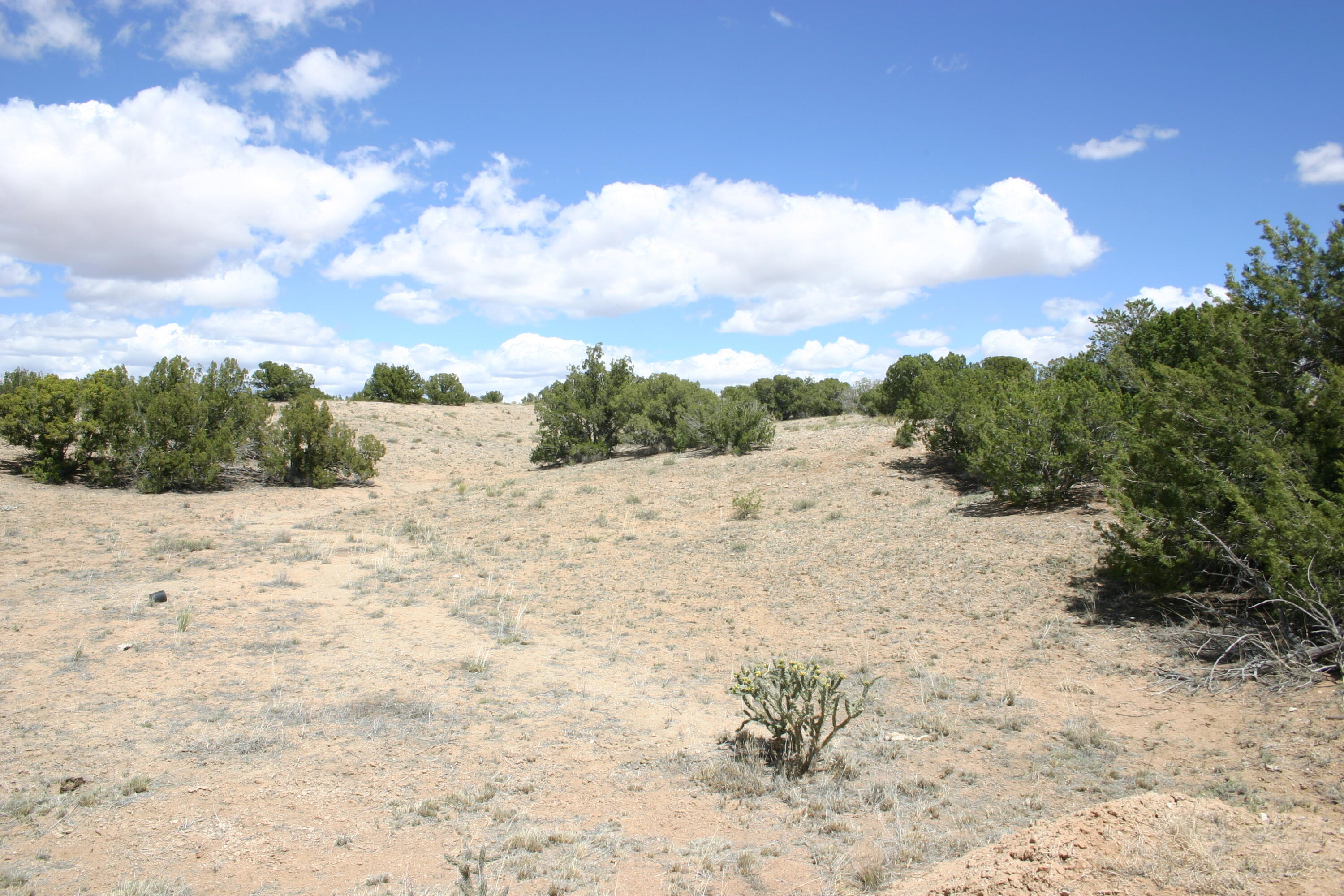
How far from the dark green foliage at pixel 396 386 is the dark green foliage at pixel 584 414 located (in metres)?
18.1

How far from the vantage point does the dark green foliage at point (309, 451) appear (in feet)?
70.4

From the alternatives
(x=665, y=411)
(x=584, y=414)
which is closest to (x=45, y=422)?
(x=584, y=414)

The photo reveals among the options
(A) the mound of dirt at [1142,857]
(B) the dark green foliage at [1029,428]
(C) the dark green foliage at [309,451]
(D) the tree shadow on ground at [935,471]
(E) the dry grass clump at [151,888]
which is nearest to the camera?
(A) the mound of dirt at [1142,857]

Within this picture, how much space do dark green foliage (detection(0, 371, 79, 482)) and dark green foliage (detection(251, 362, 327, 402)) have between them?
957 inches

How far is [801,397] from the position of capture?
40969 millimetres

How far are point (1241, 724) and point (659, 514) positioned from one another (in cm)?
1169

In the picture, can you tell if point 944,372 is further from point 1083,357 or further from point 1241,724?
point 1241,724

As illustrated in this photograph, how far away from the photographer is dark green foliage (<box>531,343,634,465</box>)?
87.8 feet

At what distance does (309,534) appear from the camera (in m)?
15.5

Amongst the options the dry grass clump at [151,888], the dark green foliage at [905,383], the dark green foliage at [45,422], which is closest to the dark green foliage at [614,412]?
the dark green foliage at [905,383]

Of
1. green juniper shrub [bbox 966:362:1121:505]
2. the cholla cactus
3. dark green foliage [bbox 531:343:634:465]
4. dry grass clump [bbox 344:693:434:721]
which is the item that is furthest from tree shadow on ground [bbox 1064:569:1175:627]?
dark green foliage [bbox 531:343:634:465]

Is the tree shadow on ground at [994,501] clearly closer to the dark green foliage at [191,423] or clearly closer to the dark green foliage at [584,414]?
the dark green foliage at [584,414]

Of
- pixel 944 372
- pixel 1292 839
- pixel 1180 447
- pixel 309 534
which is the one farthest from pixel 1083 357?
pixel 309 534

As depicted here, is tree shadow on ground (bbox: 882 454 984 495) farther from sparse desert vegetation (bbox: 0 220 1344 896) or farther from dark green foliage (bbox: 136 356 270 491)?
dark green foliage (bbox: 136 356 270 491)
